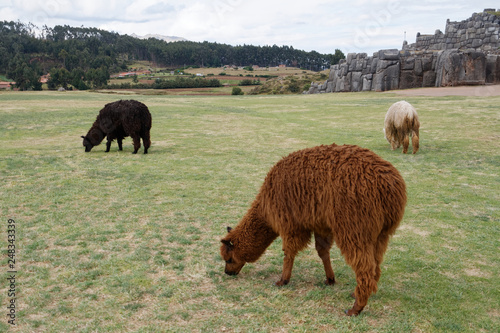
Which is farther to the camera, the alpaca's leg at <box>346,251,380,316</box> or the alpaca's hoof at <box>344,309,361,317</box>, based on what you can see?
the alpaca's hoof at <box>344,309,361,317</box>

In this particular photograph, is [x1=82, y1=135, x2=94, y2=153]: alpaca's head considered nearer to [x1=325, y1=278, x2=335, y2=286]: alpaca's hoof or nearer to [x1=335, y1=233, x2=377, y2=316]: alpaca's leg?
[x1=325, y1=278, x2=335, y2=286]: alpaca's hoof

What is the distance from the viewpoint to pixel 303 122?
74.0ft

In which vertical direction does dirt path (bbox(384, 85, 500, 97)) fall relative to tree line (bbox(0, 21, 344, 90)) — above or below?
below

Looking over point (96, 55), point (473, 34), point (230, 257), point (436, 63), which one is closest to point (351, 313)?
point (230, 257)

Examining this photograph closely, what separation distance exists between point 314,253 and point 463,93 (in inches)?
1236

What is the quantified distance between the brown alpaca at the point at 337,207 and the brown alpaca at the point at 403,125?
30.2 ft

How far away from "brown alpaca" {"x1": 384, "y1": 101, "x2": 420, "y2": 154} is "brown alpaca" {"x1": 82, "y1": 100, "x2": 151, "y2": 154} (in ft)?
27.4

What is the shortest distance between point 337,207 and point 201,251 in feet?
9.21

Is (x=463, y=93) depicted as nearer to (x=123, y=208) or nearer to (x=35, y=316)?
(x=123, y=208)

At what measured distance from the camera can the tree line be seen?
8097 cm

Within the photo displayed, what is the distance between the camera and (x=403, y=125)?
1297cm

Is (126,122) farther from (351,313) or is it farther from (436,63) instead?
(436,63)

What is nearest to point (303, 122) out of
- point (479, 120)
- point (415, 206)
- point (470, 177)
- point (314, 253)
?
point (479, 120)

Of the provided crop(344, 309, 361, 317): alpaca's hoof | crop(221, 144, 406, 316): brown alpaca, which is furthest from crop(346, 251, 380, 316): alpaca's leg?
crop(344, 309, 361, 317): alpaca's hoof
